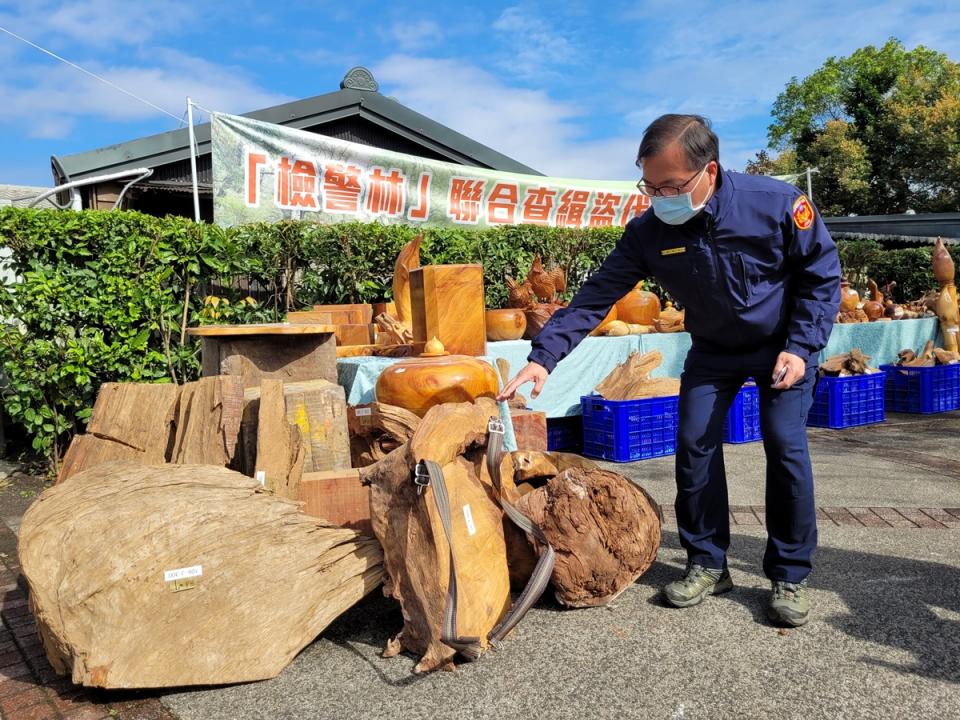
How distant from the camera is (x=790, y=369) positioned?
2459 millimetres

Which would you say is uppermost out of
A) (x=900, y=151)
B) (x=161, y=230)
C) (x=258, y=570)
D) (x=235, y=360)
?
(x=900, y=151)

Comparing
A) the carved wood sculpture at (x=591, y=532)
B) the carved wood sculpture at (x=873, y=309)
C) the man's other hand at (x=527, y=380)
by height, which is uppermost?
the carved wood sculpture at (x=873, y=309)

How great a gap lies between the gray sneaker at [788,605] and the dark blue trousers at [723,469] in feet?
0.11

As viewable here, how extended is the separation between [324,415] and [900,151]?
111ft

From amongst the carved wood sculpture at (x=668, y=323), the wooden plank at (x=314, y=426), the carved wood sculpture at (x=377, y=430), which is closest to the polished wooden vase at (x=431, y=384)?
the carved wood sculpture at (x=377, y=430)

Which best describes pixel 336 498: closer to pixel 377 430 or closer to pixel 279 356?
pixel 377 430

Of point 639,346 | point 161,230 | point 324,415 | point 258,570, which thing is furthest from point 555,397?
point 258,570

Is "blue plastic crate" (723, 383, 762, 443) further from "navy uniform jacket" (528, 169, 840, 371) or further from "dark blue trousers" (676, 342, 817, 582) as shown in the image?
"navy uniform jacket" (528, 169, 840, 371)

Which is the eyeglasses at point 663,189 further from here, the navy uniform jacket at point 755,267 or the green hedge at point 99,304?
the green hedge at point 99,304

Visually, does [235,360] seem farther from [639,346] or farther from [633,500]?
[639,346]

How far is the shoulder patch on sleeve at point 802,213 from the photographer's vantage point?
99.2 inches

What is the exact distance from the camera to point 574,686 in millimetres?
2172

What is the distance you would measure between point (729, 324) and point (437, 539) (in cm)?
131

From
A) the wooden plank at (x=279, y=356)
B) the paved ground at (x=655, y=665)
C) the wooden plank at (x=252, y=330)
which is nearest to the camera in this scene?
the paved ground at (x=655, y=665)
